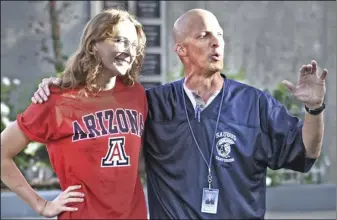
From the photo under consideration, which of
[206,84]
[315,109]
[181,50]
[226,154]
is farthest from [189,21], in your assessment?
[315,109]

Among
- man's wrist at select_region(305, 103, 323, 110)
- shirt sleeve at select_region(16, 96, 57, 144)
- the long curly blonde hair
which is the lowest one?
shirt sleeve at select_region(16, 96, 57, 144)

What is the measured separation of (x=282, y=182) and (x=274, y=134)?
6.48 metres

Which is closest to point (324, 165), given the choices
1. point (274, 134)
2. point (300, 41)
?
point (300, 41)

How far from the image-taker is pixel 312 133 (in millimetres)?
3742

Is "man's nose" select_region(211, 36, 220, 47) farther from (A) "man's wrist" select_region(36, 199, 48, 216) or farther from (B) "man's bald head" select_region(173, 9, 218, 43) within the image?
(A) "man's wrist" select_region(36, 199, 48, 216)

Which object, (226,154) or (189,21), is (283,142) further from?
(189,21)

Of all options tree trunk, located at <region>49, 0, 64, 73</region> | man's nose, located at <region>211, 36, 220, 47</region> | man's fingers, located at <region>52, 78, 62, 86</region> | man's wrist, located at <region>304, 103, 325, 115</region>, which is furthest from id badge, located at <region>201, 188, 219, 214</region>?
tree trunk, located at <region>49, 0, 64, 73</region>

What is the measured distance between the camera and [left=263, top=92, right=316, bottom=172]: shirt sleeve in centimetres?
385

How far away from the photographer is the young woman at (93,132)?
12.1 ft

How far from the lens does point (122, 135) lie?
3.75 metres

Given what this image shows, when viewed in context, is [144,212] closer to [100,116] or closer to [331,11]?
[100,116]

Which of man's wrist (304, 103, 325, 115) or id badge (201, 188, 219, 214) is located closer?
man's wrist (304, 103, 325, 115)

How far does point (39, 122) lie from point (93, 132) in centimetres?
23

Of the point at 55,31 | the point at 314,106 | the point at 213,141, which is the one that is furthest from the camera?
the point at 55,31
